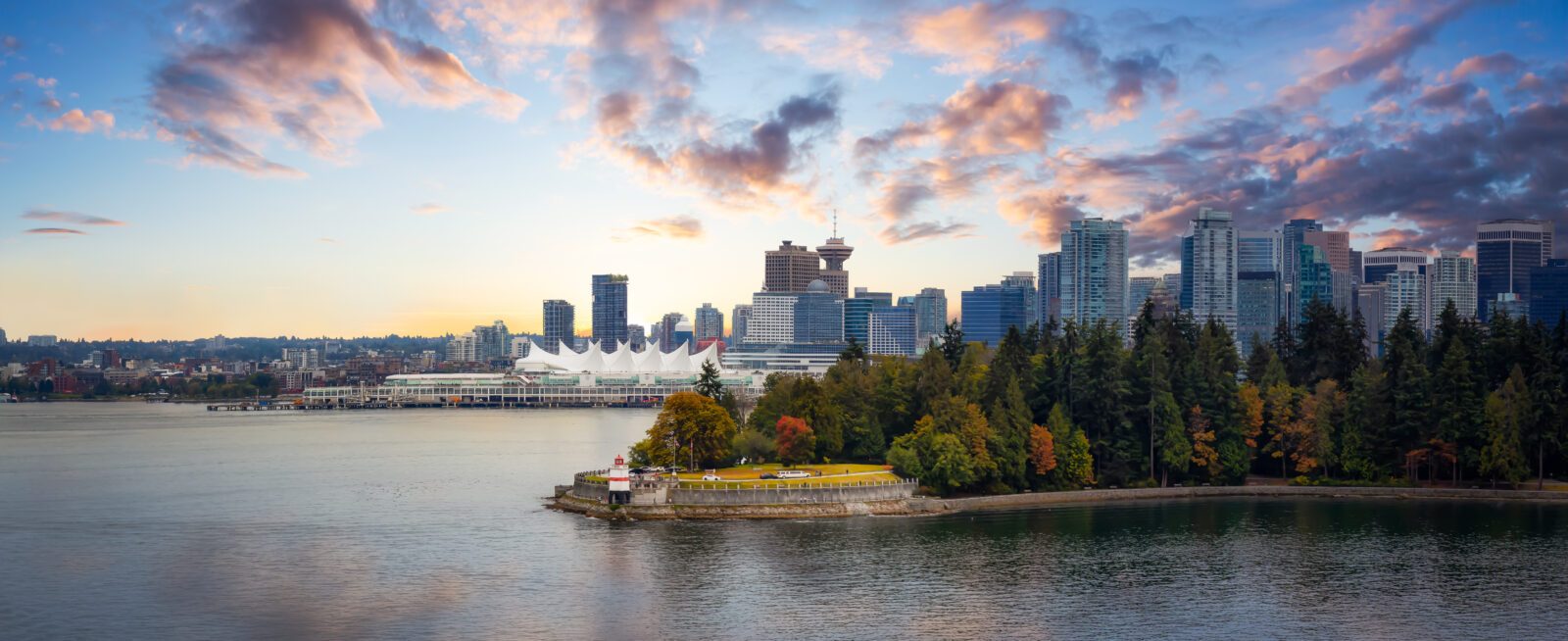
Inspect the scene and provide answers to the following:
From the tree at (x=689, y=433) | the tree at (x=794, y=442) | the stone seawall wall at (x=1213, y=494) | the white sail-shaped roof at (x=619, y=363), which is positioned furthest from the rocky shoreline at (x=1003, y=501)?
the white sail-shaped roof at (x=619, y=363)

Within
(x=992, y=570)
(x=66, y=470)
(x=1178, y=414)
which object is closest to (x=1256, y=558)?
(x=992, y=570)

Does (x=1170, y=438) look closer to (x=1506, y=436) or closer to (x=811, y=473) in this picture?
(x=1506, y=436)

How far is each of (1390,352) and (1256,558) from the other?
29.1 metres

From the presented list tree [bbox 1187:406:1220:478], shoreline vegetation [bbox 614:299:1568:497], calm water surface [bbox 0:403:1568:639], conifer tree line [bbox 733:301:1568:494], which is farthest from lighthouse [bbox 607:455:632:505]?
tree [bbox 1187:406:1220:478]

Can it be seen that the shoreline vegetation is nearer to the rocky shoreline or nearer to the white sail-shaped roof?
the rocky shoreline

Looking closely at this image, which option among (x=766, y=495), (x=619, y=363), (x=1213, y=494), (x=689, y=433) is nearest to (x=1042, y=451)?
(x=1213, y=494)

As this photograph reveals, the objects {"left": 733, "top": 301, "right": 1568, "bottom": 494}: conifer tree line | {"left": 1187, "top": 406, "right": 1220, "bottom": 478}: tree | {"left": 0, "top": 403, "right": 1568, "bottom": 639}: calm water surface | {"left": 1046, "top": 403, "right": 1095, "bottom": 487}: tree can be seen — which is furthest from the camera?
{"left": 1187, "top": 406, "right": 1220, "bottom": 478}: tree

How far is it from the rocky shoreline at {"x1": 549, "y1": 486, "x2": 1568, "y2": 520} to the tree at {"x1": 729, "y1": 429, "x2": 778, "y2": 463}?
9325mm

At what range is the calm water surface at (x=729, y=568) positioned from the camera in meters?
34.6

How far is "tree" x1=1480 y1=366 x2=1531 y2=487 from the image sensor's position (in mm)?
59531

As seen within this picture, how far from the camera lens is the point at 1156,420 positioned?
6419 cm

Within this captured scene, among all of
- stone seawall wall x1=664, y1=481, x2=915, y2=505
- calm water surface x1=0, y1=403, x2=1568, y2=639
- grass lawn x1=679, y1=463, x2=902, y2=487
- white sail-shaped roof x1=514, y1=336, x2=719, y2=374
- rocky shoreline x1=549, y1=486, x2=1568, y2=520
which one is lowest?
calm water surface x1=0, y1=403, x2=1568, y2=639

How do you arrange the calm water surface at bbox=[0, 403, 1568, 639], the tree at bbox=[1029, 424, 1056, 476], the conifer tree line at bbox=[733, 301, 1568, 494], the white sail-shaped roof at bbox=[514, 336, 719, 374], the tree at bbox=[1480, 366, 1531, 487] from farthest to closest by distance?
the white sail-shaped roof at bbox=[514, 336, 719, 374] < the tree at bbox=[1029, 424, 1056, 476] < the conifer tree line at bbox=[733, 301, 1568, 494] < the tree at bbox=[1480, 366, 1531, 487] < the calm water surface at bbox=[0, 403, 1568, 639]

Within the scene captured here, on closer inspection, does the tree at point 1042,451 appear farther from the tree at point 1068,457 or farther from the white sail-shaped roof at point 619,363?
the white sail-shaped roof at point 619,363
